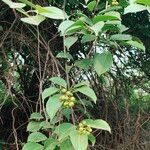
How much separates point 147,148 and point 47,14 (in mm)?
1227

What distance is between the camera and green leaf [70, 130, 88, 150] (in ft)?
3.75

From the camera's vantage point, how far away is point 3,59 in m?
1.78

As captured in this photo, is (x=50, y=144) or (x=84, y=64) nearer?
(x=50, y=144)

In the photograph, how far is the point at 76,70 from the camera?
1735mm

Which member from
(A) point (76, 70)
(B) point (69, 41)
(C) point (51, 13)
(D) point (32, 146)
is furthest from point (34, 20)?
(A) point (76, 70)

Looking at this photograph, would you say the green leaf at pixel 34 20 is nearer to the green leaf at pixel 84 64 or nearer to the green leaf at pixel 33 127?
the green leaf at pixel 84 64

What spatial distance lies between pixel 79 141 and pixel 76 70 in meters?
0.62

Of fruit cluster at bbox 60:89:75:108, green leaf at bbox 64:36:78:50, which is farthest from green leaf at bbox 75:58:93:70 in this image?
fruit cluster at bbox 60:89:75:108

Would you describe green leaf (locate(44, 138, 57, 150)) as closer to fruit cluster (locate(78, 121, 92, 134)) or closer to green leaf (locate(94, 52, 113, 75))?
fruit cluster (locate(78, 121, 92, 134))

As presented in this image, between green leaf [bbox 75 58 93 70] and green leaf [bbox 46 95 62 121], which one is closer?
green leaf [bbox 46 95 62 121]

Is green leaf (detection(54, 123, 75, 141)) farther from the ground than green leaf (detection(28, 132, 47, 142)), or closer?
farther from the ground

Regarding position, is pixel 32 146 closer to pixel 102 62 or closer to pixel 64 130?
pixel 64 130

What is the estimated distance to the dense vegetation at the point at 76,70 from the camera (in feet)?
3.98

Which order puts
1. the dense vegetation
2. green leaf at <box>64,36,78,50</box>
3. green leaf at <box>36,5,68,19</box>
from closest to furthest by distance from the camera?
green leaf at <box>36,5,68,19</box> → the dense vegetation → green leaf at <box>64,36,78,50</box>
